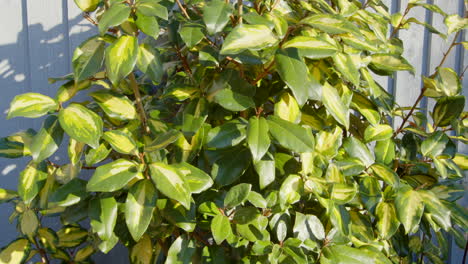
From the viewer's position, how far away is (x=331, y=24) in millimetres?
976

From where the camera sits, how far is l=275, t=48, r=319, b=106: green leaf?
908 mm

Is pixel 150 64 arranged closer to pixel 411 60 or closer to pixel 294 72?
pixel 294 72

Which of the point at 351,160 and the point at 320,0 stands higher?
the point at 320,0

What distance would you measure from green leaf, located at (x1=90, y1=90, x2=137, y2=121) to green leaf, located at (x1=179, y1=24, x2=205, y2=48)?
0.22 metres

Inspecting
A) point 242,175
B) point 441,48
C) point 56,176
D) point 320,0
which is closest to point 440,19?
point 441,48

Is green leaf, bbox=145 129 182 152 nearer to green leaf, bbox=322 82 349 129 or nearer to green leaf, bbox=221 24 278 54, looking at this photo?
green leaf, bbox=221 24 278 54

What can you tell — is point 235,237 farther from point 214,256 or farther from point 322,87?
point 322,87

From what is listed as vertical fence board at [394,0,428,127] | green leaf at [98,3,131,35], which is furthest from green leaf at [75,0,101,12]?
vertical fence board at [394,0,428,127]

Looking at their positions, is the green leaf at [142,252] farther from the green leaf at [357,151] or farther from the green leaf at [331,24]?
the green leaf at [331,24]

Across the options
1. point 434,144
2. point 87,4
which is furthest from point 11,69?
point 434,144

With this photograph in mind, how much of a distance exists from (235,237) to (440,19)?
4.66ft

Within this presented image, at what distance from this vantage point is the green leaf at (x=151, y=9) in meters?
0.95

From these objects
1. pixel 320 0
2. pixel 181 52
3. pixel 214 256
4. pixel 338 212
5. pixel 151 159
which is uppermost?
pixel 320 0

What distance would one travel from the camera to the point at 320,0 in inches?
48.2
